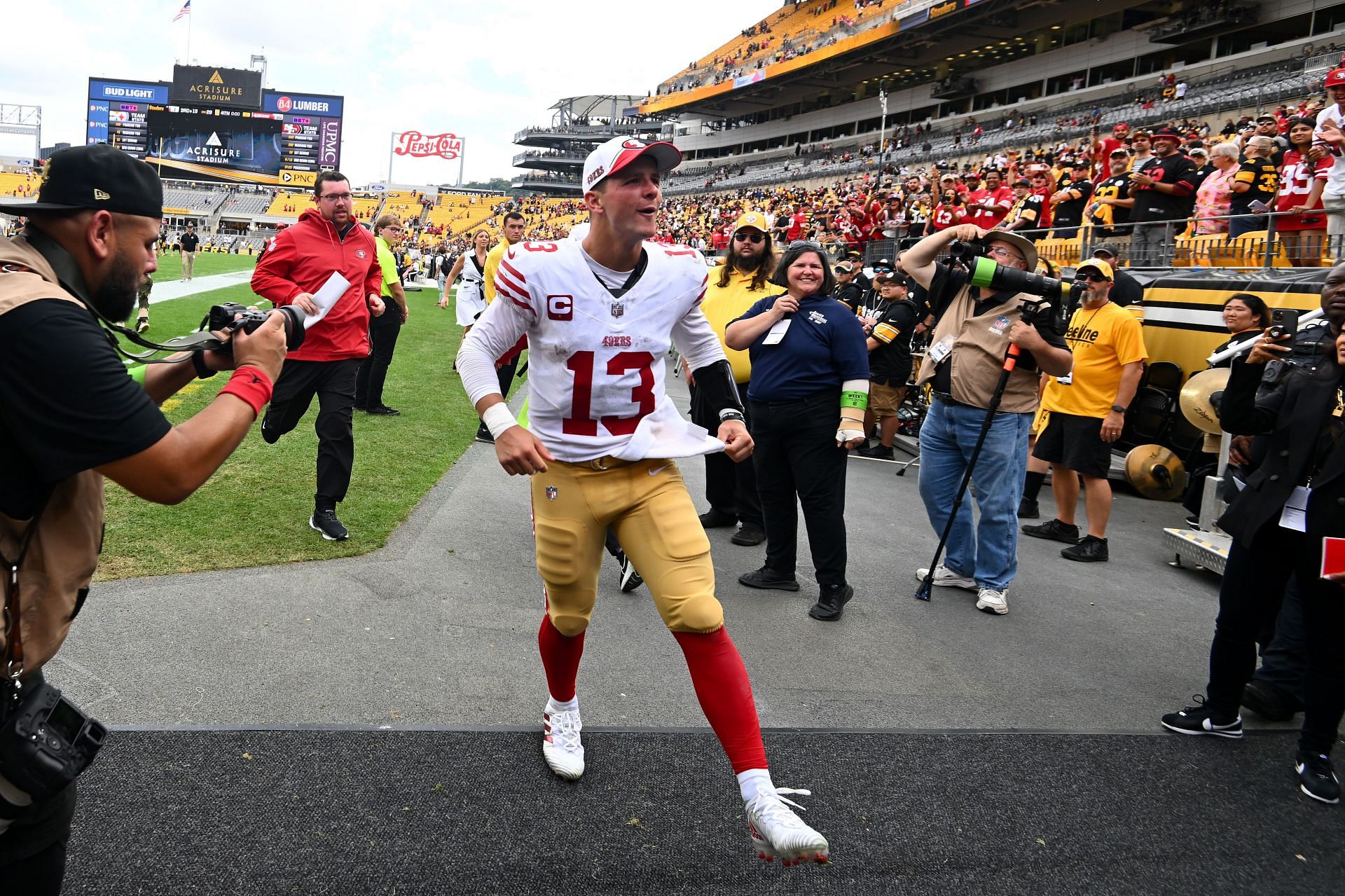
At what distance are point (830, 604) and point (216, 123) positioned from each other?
7836cm

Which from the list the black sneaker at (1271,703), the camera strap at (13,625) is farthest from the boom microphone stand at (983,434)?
the camera strap at (13,625)

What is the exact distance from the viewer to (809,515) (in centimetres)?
533

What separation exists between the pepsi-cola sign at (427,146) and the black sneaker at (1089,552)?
295ft

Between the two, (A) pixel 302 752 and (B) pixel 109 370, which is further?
(A) pixel 302 752

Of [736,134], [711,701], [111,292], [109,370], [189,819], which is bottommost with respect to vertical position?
[189,819]

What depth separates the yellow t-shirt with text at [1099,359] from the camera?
669 centimetres

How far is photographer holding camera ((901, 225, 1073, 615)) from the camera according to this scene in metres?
5.25

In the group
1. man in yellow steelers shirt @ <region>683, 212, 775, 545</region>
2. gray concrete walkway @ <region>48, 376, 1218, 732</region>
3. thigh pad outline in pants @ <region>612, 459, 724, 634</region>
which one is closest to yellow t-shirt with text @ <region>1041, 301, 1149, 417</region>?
gray concrete walkway @ <region>48, 376, 1218, 732</region>

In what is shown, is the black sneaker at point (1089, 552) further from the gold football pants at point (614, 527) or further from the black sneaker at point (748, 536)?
the gold football pants at point (614, 527)

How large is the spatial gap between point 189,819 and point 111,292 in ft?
5.47

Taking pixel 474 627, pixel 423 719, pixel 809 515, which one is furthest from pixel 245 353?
pixel 809 515

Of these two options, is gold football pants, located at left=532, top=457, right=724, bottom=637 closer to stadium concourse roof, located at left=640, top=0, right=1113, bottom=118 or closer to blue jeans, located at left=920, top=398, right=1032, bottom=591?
blue jeans, located at left=920, top=398, right=1032, bottom=591

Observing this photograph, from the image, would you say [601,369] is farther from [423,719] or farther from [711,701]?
[423,719]

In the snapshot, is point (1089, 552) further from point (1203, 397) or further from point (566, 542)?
point (566, 542)
